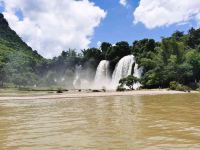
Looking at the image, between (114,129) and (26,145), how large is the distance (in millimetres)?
3170

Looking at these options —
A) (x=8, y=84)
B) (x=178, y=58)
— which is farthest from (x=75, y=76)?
(x=178, y=58)

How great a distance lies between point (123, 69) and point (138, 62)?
5.22 meters

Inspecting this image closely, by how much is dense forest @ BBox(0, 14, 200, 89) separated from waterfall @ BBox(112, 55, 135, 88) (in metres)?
1.72

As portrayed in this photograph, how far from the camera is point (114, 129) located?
1071 centimetres

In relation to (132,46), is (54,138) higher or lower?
lower

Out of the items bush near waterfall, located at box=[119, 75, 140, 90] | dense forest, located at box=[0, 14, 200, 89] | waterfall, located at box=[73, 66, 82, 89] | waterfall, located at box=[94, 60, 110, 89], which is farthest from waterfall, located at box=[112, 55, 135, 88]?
waterfall, located at box=[73, 66, 82, 89]


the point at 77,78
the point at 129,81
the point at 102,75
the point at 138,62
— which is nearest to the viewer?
the point at 129,81

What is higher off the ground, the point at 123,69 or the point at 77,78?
the point at 123,69

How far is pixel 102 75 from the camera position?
76.1 m

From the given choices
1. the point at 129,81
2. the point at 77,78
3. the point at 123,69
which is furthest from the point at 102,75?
the point at 129,81

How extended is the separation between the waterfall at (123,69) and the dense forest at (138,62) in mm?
1724

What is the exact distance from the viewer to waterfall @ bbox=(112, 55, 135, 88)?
66.8 m

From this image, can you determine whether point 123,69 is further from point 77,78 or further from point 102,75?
point 77,78

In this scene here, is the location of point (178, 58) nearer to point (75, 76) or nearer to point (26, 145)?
point (75, 76)
